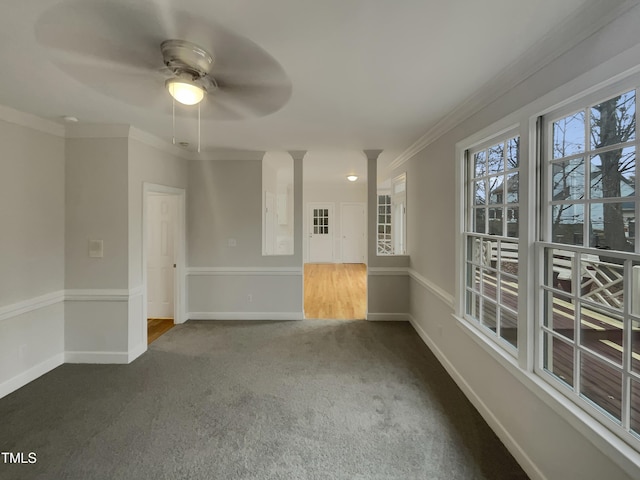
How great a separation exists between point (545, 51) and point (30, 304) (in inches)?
168

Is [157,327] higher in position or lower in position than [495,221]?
lower

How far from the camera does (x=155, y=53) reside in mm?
1652

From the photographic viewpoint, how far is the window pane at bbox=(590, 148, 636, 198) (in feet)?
4.02

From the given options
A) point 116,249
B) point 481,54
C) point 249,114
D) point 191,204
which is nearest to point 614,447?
point 481,54

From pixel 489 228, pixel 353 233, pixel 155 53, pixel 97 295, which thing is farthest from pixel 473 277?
pixel 353 233

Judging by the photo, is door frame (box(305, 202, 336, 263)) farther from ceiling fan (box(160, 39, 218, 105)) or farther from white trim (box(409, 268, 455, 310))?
ceiling fan (box(160, 39, 218, 105))

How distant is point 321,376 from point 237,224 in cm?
244

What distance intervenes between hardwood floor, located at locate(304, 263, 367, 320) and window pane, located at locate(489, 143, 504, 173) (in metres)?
2.88

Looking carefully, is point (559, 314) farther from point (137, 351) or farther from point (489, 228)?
point (137, 351)

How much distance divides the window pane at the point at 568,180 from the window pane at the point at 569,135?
5 centimetres

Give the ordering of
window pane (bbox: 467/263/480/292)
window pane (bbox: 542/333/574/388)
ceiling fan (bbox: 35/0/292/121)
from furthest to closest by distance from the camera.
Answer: window pane (bbox: 467/263/480/292), window pane (bbox: 542/333/574/388), ceiling fan (bbox: 35/0/292/121)

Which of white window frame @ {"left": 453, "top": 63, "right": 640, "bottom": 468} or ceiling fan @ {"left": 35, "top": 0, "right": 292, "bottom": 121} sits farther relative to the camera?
ceiling fan @ {"left": 35, "top": 0, "right": 292, "bottom": 121}

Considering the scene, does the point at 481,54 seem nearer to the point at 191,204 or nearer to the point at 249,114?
the point at 249,114

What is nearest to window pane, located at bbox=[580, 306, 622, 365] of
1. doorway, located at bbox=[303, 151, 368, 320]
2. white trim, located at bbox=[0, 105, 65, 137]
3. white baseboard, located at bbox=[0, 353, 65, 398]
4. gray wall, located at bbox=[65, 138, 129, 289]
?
gray wall, located at bbox=[65, 138, 129, 289]
